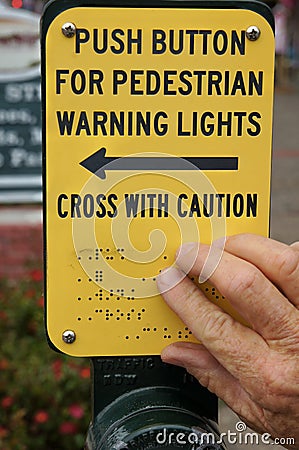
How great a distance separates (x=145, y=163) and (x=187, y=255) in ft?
0.55

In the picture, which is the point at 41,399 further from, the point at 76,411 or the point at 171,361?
the point at 171,361

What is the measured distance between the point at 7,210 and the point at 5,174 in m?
0.24

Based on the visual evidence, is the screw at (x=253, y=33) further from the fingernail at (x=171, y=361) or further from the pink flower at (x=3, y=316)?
the pink flower at (x=3, y=316)

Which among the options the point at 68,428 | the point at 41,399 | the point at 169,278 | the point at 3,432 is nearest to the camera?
the point at 169,278

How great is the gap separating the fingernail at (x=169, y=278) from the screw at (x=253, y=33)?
0.41 m

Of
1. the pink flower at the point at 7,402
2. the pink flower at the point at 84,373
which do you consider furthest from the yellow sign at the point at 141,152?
the pink flower at the point at 84,373

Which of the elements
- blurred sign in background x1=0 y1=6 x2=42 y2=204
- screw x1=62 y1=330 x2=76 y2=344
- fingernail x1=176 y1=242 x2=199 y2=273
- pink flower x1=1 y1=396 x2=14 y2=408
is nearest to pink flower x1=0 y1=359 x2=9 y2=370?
pink flower x1=1 y1=396 x2=14 y2=408

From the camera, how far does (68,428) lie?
345cm

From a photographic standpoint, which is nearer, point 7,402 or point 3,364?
point 7,402

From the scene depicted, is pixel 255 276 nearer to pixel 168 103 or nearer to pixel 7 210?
pixel 168 103

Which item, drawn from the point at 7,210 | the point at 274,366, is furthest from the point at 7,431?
the point at 274,366

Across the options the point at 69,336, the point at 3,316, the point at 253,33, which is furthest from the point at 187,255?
the point at 3,316

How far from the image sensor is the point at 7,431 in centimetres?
341

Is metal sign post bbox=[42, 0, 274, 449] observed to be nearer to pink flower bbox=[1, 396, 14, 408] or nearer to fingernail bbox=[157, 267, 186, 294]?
fingernail bbox=[157, 267, 186, 294]
